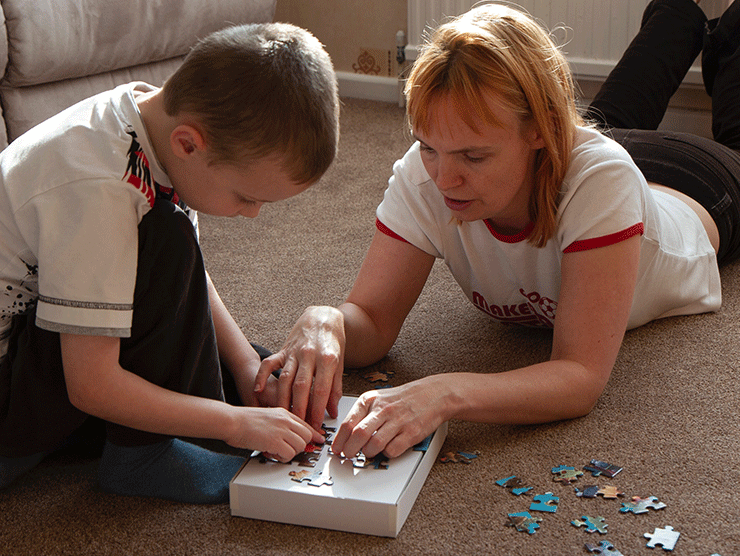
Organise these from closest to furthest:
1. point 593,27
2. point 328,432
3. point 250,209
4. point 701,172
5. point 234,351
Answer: point 250,209 → point 328,432 → point 234,351 → point 701,172 → point 593,27

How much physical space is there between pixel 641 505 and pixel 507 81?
0.59 m

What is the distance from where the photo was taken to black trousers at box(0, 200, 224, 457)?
100cm

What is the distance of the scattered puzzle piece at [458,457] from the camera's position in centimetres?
113

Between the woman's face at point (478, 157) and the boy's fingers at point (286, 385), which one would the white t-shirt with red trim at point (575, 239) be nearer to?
the woman's face at point (478, 157)

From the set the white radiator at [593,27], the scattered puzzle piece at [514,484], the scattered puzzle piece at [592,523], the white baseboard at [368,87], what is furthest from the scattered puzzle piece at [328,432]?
the white baseboard at [368,87]

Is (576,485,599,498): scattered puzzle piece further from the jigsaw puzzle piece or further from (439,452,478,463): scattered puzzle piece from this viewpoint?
the jigsaw puzzle piece

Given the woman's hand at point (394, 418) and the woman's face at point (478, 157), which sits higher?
the woman's face at point (478, 157)

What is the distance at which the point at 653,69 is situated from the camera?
6.83 ft

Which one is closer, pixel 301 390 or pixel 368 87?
pixel 301 390

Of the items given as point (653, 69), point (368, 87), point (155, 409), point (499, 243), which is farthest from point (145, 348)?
point (368, 87)

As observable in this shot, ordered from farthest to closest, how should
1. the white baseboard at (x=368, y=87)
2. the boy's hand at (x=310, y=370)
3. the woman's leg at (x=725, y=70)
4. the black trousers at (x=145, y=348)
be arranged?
1. the white baseboard at (x=368, y=87)
2. the woman's leg at (x=725, y=70)
3. the boy's hand at (x=310, y=370)
4. the black trousers at (x=145, y=348)

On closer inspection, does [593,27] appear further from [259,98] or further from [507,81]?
[259,98]

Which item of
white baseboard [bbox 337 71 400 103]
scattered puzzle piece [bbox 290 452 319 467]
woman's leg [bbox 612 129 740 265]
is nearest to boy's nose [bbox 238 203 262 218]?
scattered puzzle piece [bbox 290 452 319 467]

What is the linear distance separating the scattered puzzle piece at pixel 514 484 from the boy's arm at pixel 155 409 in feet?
0.89
